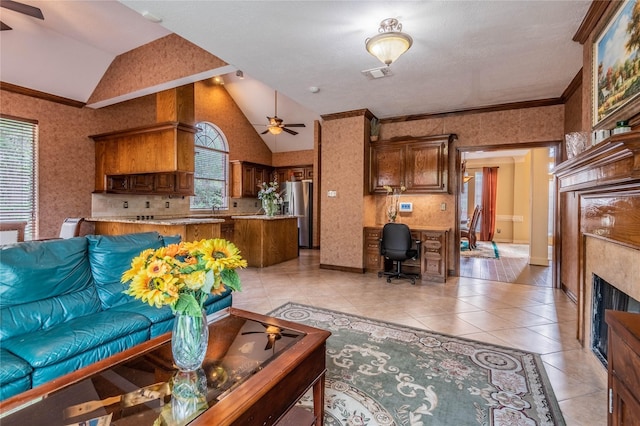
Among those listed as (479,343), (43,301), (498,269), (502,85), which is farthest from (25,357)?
(498,269)

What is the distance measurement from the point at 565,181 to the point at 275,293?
3321mm

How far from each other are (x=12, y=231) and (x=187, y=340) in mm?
4237

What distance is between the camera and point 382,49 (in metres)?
2.60

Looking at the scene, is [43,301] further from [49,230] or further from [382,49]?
[49,230]

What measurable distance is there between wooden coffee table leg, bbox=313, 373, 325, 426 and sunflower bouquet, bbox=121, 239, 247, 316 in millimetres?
698

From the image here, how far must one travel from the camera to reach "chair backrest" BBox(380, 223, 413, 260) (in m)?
4.30

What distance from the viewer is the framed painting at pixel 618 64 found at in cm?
173

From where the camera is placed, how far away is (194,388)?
1130mm

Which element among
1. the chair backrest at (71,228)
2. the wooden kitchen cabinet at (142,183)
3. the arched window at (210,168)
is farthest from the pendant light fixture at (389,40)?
the arched window at (210,168)

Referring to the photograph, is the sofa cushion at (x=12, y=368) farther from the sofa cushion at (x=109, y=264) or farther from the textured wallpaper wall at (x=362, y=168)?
the textured wallpaper wall at (x=362, y=168)

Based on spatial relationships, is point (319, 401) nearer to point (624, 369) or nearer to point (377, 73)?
point (624, 369)

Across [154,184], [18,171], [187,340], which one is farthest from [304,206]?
[187,340]

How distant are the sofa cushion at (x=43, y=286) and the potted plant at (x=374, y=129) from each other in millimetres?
4450

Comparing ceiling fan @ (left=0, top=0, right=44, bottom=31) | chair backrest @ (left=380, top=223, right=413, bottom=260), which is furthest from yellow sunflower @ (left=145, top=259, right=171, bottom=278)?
chair backrest @ (left=380, top=223, right=413, bottom=260)
